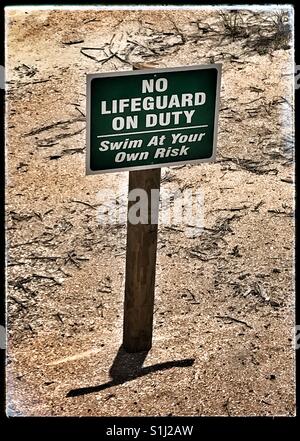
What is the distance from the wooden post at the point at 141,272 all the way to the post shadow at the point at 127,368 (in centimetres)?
5

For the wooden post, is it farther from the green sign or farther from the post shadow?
the green sign

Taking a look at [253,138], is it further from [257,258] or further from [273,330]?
[273,330]

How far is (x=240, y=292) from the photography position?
4.58 metres

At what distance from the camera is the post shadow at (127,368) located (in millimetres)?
3877

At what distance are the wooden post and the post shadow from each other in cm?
5

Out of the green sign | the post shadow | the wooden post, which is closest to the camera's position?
the green sign

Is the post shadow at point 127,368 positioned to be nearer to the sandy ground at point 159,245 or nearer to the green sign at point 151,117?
the sandy ground at point 159,245

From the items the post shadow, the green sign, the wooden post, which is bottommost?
the post shadow

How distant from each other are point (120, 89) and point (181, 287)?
1.76 m

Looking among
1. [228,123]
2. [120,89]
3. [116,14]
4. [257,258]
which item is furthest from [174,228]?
[116,14]

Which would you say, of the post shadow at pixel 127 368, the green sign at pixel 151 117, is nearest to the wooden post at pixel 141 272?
the post shadow at pixel 127 368

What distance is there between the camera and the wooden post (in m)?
3.55

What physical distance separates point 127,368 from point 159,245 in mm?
1157

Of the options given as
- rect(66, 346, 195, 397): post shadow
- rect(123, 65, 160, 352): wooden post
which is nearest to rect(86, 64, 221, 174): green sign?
rect(123, 65, 160, 352): wooden post
